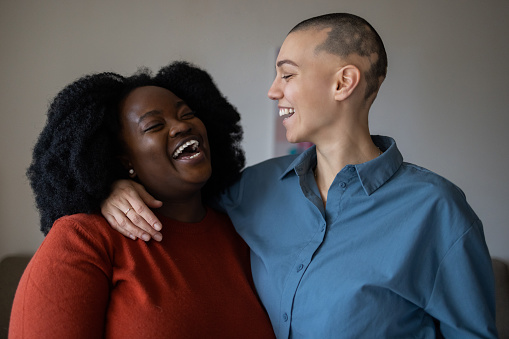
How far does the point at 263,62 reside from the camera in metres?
2.81

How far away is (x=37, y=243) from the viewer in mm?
2840

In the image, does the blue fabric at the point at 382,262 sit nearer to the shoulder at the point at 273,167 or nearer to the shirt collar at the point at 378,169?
the shirt collar at the point at 378,169

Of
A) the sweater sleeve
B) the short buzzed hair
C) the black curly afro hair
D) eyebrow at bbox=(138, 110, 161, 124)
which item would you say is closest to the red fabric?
the sweater sleeve

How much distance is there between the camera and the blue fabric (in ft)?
3.75

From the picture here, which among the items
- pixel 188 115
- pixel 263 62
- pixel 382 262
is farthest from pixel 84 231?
pixel 263 62

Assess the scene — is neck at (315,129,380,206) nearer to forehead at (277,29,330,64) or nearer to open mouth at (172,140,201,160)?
forehead at (277,29,330,64)

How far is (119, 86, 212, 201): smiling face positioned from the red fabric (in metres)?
0.12

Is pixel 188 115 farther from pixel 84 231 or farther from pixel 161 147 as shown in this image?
pixel 84 231

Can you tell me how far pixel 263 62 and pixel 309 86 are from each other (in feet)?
5.03

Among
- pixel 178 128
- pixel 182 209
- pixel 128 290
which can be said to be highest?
pixel 178 128

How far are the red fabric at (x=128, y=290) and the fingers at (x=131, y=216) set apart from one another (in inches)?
1.0

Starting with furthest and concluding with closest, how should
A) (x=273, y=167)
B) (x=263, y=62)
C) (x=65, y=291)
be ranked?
(x=263, y=62)
(x=273, y=167)
(x=65, y=291)

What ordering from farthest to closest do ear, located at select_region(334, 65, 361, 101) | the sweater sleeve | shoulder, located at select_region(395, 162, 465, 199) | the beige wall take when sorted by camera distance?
the beige wall → ear, located at select_region(334, 65, 361, 101) → shoulder, located at select_region(395, 162, 465, 199) → the sweater sleeve

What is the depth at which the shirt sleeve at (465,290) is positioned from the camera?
3.70 feet
